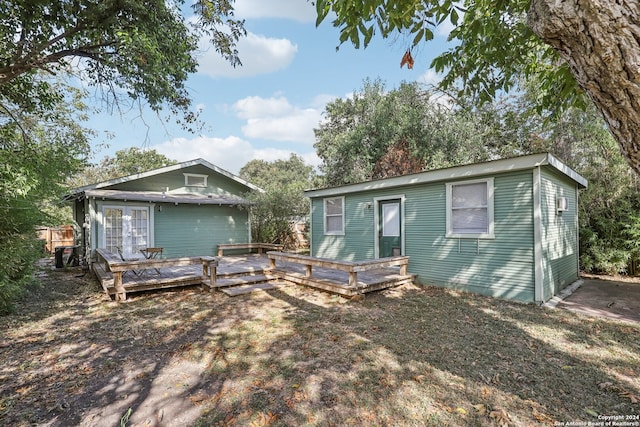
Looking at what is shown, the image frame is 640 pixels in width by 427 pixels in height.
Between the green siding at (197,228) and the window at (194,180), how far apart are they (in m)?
1.19

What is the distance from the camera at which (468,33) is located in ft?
11.4

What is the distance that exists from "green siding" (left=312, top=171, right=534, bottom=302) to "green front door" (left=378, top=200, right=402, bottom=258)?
235mm

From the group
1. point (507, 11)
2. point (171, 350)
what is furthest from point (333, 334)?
point (507, 11)

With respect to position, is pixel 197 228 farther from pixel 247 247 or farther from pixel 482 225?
pixel 482 225

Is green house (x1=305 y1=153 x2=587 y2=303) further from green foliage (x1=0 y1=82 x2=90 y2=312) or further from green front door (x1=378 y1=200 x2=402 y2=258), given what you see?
green foliage (x1=0 y1=82 x2=90 y2=312)

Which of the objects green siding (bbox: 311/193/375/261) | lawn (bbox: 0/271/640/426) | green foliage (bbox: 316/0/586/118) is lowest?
lawn (bbox: 0/271/640/426)

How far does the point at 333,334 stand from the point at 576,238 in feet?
26.4

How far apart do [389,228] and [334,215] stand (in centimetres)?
217

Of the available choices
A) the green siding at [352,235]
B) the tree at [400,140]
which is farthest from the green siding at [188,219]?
the tree at [400,140]

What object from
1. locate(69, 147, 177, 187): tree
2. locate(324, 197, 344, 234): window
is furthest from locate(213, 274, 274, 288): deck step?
locate(69, 147, 177, 187): tree

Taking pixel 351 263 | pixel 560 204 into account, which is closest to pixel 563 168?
pixel 560 204

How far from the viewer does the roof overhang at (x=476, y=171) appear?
5.62 meters

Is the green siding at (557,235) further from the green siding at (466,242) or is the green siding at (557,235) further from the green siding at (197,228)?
the green siding at (197,228)

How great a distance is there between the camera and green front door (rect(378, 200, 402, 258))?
799 centimetres
